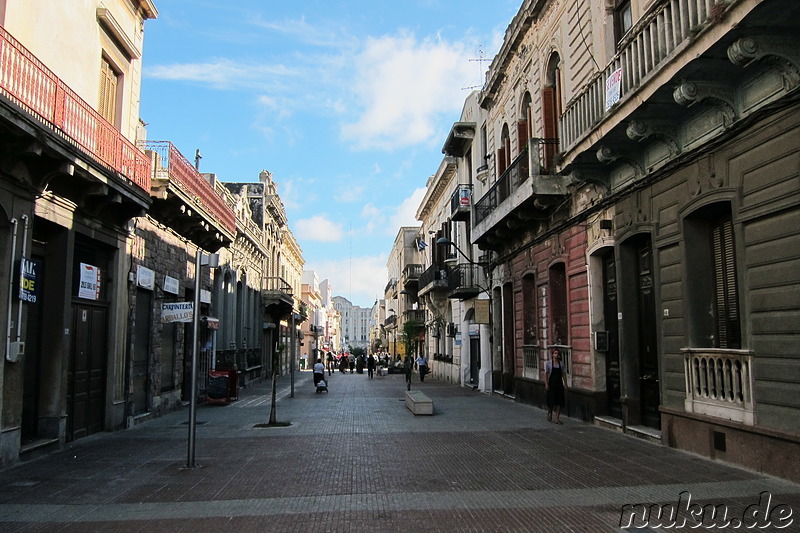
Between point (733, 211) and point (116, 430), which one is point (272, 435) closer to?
point (116, 430)

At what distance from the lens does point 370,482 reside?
7750 mm

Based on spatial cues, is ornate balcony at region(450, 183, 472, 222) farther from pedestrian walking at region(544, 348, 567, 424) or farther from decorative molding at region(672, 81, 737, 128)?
decorative molding at region(672, 81, 737, 128)

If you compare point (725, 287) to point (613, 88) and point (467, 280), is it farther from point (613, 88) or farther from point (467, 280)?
point (467, 280)

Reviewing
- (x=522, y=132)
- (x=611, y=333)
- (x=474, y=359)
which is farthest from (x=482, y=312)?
(x=611, y=333)

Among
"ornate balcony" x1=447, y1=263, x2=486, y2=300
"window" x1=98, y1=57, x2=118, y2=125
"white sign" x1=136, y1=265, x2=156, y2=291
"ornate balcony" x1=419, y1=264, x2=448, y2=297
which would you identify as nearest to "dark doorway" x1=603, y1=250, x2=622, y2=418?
"white sign" x1=136, y1=265, x2=156, y2=291

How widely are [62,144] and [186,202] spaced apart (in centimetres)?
647

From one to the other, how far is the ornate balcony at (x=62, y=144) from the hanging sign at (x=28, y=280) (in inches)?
46.2

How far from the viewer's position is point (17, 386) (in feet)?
30.7

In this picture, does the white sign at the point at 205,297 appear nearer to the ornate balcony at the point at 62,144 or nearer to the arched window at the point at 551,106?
the ornate balcony at the point at 62,144

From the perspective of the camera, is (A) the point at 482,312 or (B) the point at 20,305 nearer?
(B) the point at 20,305

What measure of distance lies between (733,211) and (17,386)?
34.2ft

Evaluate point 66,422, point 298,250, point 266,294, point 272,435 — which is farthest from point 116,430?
point 298,250

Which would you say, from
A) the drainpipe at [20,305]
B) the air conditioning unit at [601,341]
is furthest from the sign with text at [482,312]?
the drainpipe at [20,305]

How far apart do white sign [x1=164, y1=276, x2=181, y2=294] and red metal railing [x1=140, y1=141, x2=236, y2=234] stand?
2224mm
